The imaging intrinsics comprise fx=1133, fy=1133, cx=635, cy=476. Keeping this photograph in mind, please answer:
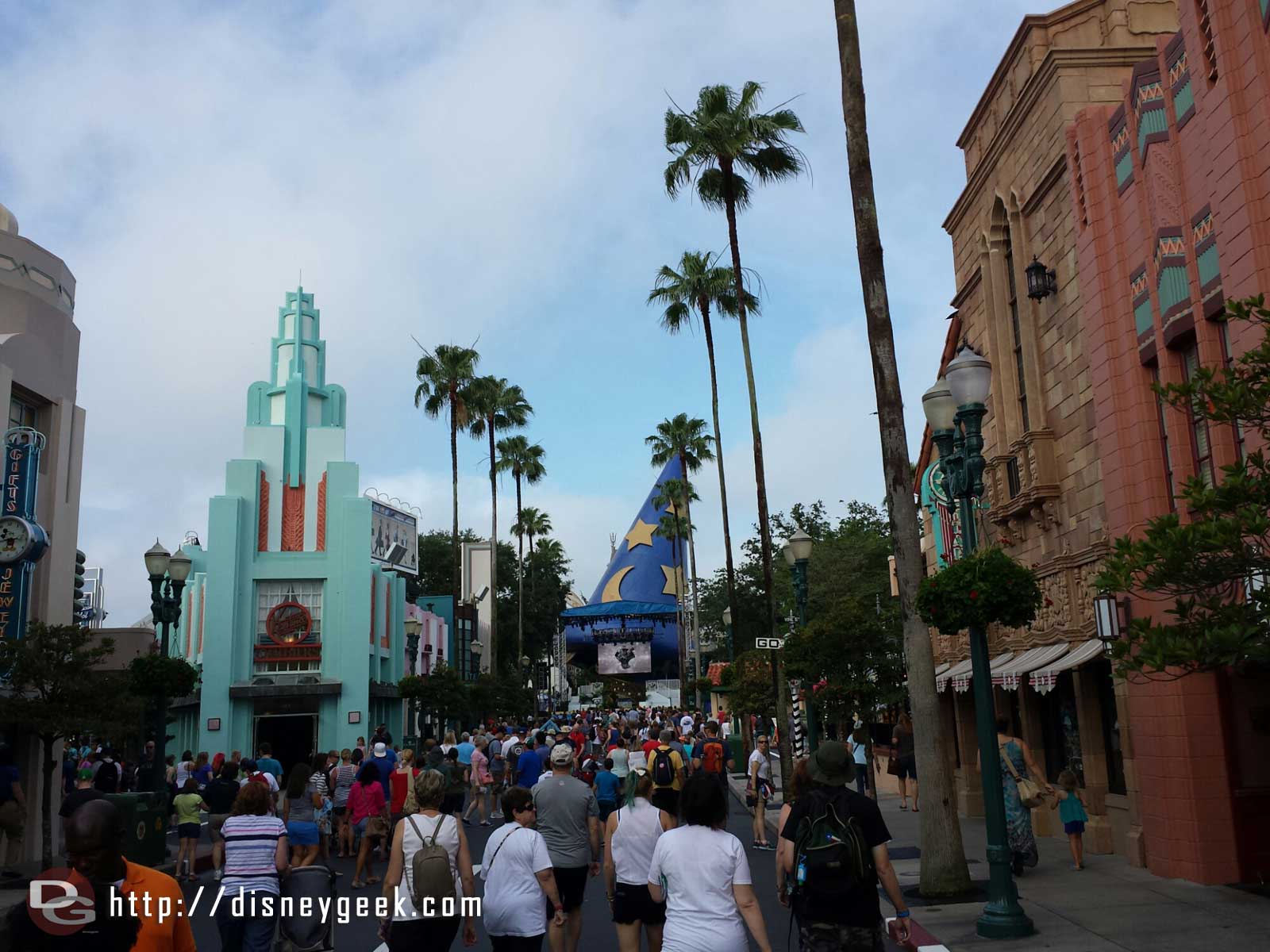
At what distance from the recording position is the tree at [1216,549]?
23.0 feet

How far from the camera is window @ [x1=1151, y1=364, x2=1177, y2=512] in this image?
13.3 metres

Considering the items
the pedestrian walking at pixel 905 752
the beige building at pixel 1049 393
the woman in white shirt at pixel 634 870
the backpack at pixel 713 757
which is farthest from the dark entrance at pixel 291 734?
the woman in white shirt at pixel 634 870

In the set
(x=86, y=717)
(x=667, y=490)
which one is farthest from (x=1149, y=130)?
(x=667, y=490)

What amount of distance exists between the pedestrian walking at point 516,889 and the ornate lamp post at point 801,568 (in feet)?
46.8

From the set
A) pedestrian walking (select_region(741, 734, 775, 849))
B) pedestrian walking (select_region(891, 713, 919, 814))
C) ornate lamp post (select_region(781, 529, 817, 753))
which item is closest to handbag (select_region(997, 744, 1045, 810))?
pedestrian walking (select_region(741, 734, 775, 849))

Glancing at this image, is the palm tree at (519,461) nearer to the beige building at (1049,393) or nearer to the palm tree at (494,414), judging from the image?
the palm tree at (494,414)

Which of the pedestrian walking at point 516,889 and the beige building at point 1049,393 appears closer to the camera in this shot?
the pedestrian walking at point 516,889

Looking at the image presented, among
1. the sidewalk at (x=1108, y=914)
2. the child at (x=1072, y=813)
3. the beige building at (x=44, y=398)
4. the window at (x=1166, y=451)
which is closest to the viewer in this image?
the sidewalk at (x=1108, y=914)

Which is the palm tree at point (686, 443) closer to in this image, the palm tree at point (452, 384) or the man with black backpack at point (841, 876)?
the palm tree at point (452, 384)

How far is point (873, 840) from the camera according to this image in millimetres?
5945

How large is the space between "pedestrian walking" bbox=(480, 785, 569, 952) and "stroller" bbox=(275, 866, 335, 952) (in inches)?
66.8

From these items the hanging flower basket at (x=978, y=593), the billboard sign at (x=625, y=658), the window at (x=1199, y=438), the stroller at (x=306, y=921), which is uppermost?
the billboard sign at (x=625, y=658)

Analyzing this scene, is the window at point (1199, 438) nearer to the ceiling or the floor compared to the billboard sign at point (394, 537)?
nearer to the floor

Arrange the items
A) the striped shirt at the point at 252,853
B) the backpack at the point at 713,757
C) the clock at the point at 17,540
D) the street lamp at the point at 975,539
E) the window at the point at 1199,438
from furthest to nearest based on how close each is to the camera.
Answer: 1. the backpack at the point at 713,757
2. the clock at the point at 17,540
3. the window at the point at 1199,438
4. the street lamp at the point at 975,539
5. the striped shirt at the point at 252,853
